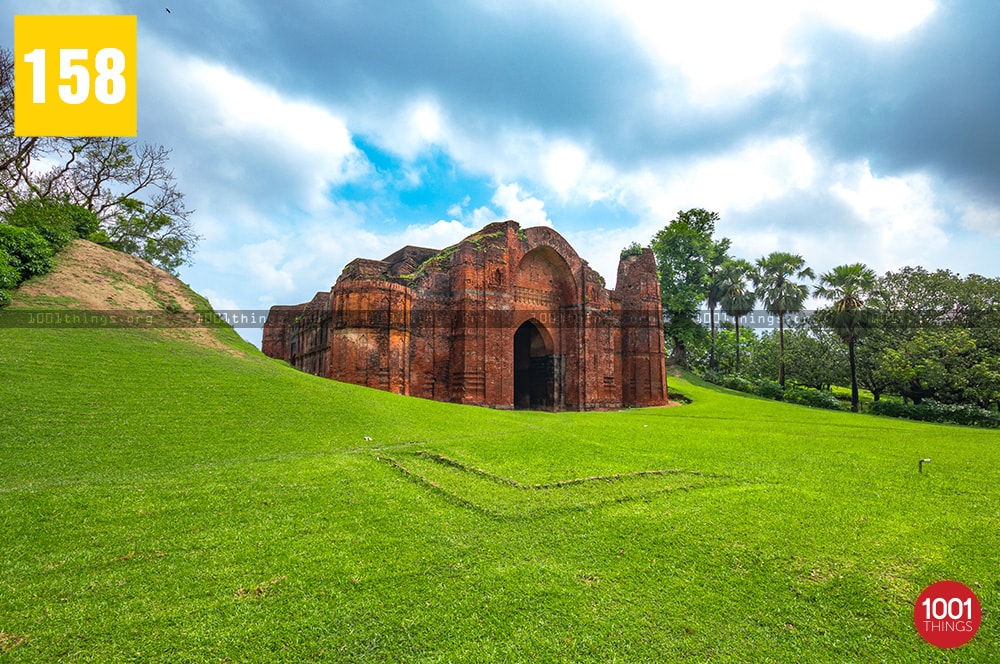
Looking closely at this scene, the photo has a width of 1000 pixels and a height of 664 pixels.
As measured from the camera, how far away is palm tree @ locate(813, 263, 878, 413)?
2825cm

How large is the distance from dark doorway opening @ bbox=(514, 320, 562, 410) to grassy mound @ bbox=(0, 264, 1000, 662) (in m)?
13.0

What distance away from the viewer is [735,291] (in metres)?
41.5

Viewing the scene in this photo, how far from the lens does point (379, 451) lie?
8.87 metres

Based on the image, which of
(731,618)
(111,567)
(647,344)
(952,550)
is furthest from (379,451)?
(647,344)

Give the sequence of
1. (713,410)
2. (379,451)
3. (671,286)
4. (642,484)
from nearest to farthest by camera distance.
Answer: (642,484) → (379,451) → (713,410) → (671,286)

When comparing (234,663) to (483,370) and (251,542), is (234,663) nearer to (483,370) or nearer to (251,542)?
(251,542)

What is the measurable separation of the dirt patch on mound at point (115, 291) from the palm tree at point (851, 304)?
32248 mm

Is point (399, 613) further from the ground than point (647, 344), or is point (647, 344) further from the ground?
point (647, 344)

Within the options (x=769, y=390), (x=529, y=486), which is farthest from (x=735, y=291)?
(x=529, y=486)

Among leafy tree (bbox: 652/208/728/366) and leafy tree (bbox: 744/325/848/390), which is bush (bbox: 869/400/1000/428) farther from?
leafy tree (bbox: 652/208/728/366)

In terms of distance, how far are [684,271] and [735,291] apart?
6.23 m

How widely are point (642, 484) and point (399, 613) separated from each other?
4.54m

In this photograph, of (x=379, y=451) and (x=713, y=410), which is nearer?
(x=379, y=451)

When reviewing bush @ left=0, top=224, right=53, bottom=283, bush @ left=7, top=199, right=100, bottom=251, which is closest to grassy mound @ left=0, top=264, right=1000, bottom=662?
bush @ left=0, top=224, right=53, bottom=283
